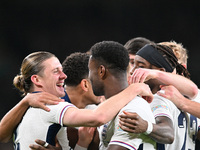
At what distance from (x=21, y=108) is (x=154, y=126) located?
3.60 feet

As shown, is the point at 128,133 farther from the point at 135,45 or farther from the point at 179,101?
the point at 135,45

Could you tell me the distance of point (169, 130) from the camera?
2.42 meters

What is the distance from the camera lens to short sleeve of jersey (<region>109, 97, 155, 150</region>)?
7.40 feet

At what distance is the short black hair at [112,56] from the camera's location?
255 cm

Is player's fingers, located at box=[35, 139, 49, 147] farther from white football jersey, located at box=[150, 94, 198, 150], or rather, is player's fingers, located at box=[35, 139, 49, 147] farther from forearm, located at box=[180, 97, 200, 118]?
forearm, located at box=[180, 97, 200, 118]

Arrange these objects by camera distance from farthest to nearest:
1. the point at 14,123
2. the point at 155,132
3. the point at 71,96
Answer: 1. the point at 71,96
2. the point at 14,123
3. the point at 155,132

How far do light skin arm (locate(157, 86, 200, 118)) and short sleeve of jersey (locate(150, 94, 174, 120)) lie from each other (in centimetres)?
4

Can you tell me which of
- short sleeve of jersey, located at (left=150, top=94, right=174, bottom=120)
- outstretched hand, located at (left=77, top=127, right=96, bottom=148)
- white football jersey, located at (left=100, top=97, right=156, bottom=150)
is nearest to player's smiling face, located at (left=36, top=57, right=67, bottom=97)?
outstretched hand, located at (left=77, top=127, right=96, bottom=148)

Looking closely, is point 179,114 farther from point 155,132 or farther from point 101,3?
point 101,3

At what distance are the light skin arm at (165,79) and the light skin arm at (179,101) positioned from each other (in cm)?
6

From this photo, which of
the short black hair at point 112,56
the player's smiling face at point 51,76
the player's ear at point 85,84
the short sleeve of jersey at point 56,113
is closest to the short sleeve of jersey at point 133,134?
the short black hair at point 112,56

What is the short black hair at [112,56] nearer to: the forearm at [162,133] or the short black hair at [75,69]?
the forearm at [162,133]

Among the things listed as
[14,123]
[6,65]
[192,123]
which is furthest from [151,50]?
[6,65]

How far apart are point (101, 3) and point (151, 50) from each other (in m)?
7.60
